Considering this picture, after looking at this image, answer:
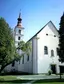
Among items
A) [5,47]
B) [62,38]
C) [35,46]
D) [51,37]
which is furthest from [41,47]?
[5,47]

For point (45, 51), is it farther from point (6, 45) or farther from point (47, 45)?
point (6, 45)

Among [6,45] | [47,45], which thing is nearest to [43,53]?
[47,45]

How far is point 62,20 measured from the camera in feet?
80.9

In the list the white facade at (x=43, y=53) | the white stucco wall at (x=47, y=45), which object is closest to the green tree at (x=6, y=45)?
the white facade at (x=43, y=53)

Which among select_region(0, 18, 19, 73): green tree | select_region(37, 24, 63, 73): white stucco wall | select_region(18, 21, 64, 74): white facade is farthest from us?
select_region(37, 24, 63, 73): white stucco wall

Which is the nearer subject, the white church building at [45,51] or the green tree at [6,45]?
the green tree at [6,45]

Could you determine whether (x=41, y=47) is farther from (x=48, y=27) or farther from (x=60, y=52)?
(x=60, y=52)

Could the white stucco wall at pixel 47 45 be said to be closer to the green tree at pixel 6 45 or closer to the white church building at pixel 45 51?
the white church building at pixel 45 51

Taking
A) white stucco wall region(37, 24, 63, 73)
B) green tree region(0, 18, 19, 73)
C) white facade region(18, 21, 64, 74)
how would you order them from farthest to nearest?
white stucco wall region(37, 24, 63, 73), white facade region(18, 21, 64, 74), green tree region(0, 18, 19, 73)

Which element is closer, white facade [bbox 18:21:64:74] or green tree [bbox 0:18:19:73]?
green tree [bbox 0:18:19:73]

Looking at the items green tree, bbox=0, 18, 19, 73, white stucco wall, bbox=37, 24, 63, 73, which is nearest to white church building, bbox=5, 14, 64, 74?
white stucco wall, bbox=37, 24, 63, 73

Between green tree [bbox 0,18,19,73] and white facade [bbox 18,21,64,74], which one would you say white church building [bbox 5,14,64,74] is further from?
green tree [bbox 0,18,19,73]

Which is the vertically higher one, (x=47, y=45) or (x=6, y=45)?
(x=47, y=45)

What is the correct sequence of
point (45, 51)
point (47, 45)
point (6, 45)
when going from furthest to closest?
point (47, 45) → point (45, 51) → point (6, 45)
